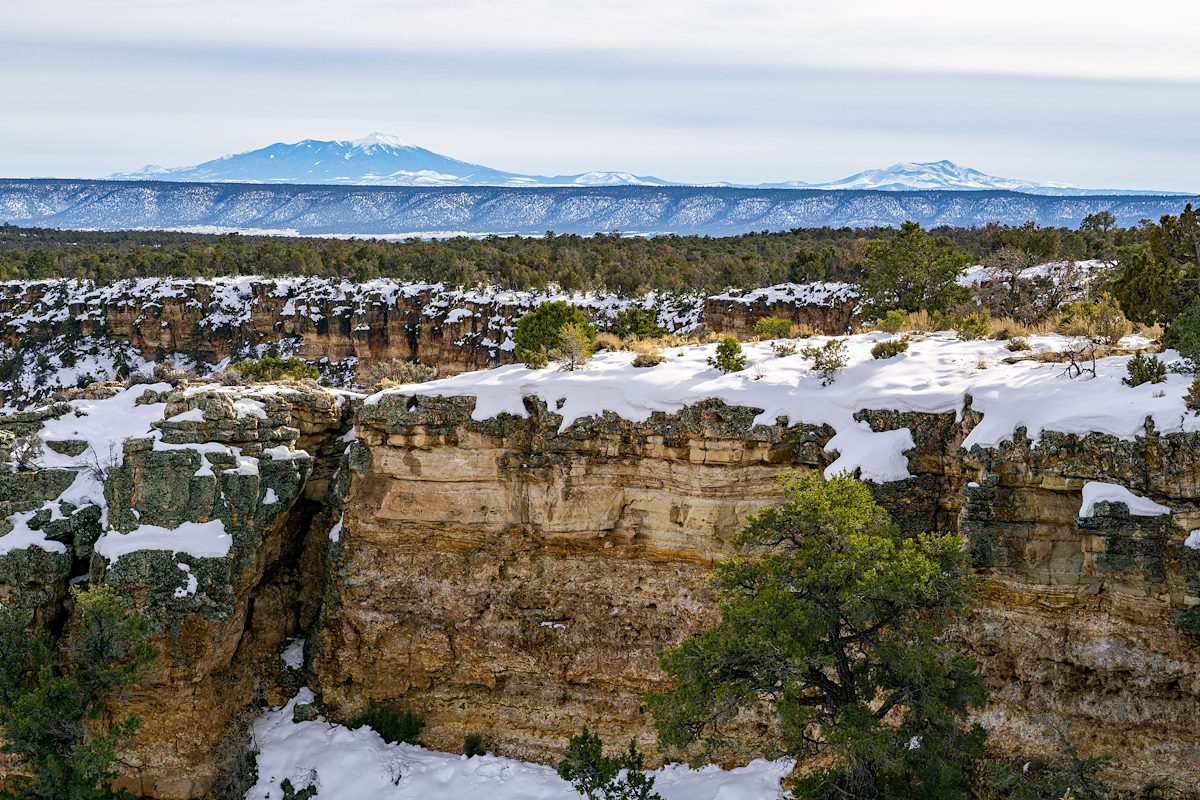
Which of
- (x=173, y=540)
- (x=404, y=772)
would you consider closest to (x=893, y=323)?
(x=404, y=772)

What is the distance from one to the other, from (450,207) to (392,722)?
17000cm

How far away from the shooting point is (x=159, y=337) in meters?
55.8

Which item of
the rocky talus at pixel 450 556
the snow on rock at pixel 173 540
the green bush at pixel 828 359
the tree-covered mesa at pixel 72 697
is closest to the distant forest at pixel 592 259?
the green bush at pixel 828 359

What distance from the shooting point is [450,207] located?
181m

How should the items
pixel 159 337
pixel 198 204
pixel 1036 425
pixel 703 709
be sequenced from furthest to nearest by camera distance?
pixel 198 204 < pixel 159 337 < pixel 1036 425 < pixel 703 709

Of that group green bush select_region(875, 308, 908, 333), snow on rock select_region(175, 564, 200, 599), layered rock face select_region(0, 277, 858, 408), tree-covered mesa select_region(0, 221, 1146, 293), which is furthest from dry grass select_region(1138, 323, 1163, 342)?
layered rock face select_region(0, 277, 858, 408)

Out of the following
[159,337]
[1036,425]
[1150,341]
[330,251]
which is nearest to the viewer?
[1036,425]

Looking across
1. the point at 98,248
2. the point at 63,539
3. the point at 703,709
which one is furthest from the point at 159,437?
the point at 98,248

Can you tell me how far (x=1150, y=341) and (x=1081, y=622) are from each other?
5.57m

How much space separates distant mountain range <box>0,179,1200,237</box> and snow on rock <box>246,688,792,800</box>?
133535 mm

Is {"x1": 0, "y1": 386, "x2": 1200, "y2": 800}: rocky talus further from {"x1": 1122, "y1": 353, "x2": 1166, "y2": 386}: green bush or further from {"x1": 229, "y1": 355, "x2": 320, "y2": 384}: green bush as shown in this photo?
{"x1": 229, "y1": 355, "x2": 320, "y2": 384}: green bush

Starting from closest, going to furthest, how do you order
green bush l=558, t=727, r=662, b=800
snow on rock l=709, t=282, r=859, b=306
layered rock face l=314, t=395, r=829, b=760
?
1. green bush l=558, t=727, r=662, b=800
2. layered rock face l=314, t=395, r=829, b=760
3. snow on rock l=709, t=282, r=859, b=306

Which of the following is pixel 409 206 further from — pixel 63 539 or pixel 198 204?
pixel 63 539

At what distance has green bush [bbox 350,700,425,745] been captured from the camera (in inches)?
675
